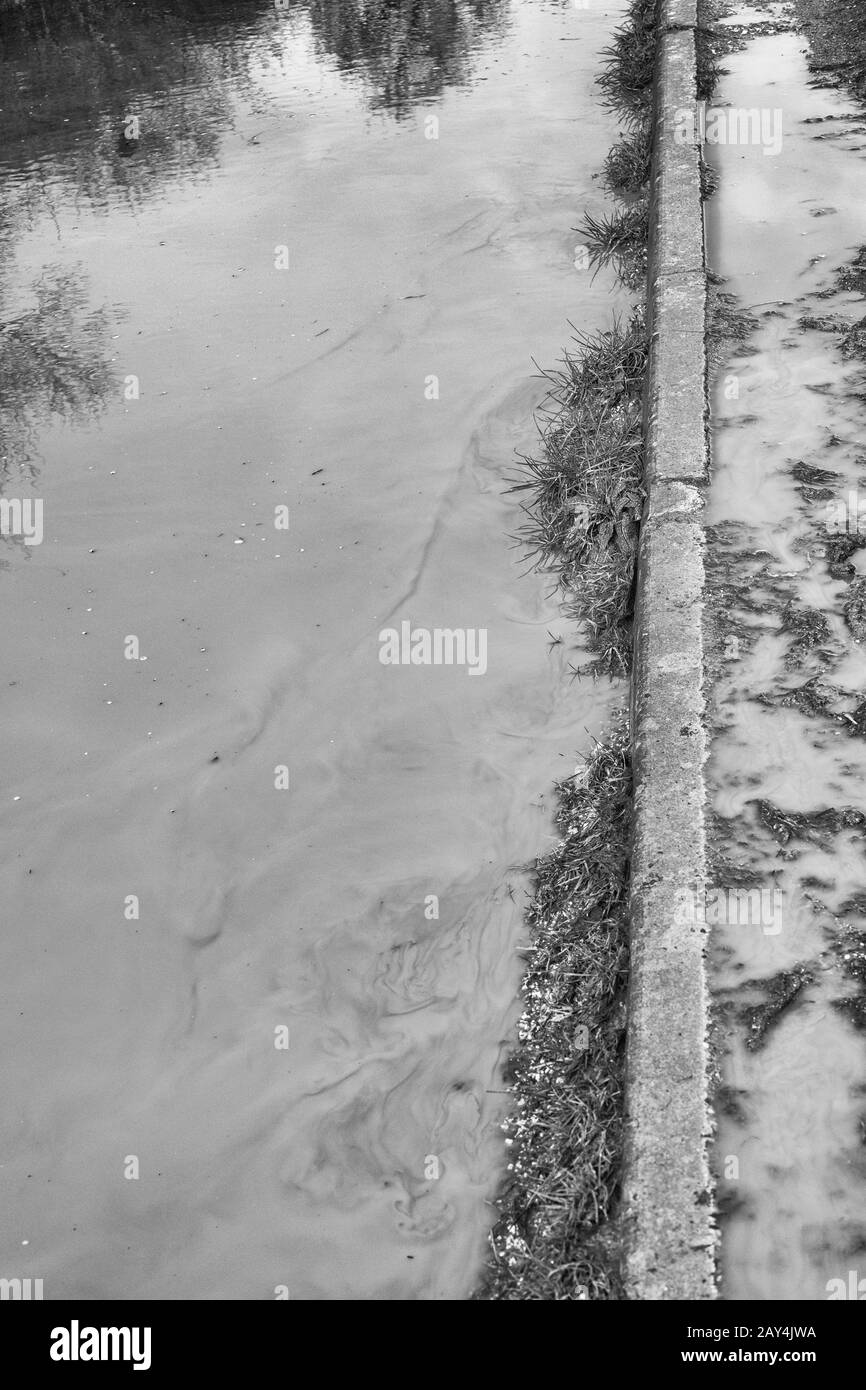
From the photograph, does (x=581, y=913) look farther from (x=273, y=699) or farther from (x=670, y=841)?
(x=273, y=699)

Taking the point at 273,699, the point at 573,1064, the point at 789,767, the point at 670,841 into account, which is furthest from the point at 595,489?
the point at 573,1064

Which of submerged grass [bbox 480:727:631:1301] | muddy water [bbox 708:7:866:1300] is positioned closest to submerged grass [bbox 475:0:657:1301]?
submerged grass [bbox 480:727:631:1301]

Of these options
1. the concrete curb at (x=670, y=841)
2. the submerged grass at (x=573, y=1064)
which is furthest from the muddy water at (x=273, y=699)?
the concrete curb at (x=670, y=841)

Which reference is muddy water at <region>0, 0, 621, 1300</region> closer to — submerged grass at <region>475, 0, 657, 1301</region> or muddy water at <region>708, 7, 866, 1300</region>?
submerged grass at <region>475, 0, 657, 1301</region>

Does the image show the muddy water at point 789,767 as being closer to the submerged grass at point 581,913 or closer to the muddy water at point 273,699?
the submerged grass at point 581,913
